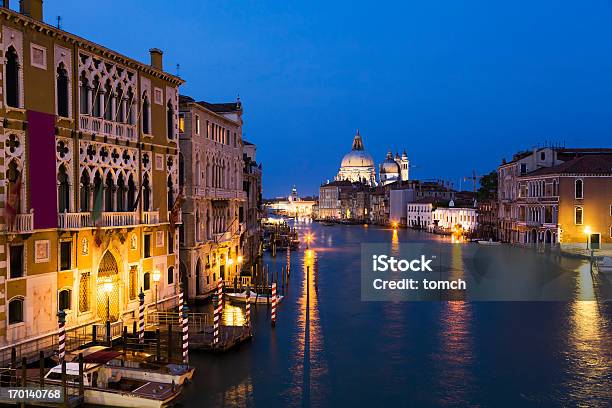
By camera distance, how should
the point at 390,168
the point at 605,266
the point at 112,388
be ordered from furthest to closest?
the point at 390,168 < the point at 605,266 < the point at 112,388

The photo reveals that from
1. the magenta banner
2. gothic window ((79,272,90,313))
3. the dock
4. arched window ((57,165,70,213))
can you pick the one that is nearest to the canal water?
the dock

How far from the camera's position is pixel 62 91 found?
625 inches

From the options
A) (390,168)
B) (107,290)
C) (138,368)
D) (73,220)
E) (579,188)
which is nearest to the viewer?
(138,368)

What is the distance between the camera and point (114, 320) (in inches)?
701

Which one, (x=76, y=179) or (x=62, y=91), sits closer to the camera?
(x=62, y=91)

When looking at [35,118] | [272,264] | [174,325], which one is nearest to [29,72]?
[35,118]

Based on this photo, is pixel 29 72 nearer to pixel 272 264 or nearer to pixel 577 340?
pixel 577 340

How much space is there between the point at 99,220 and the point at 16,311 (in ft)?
10.3

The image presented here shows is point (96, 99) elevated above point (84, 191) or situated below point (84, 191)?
above

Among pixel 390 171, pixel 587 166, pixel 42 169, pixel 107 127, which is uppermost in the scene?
pixel 390 171

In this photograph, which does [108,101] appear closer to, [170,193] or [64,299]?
[170,193]

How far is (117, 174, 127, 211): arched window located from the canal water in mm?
4667

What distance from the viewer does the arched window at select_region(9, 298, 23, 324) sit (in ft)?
46.4

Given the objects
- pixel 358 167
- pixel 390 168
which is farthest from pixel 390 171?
pixel 358 167
